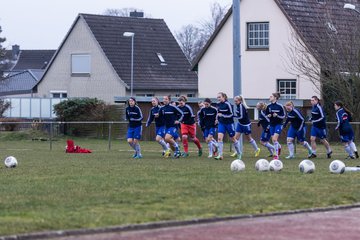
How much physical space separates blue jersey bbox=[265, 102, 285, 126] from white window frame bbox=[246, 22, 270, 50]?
21868mm

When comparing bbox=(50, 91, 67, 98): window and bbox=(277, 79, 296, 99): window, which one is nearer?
bbox=(277, 79, 296, 99): window

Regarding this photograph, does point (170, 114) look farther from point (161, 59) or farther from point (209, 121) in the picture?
point (161, 59)

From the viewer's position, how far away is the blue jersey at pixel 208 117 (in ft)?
91.8

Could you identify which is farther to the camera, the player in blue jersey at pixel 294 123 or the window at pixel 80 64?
the window at pixel 80 64

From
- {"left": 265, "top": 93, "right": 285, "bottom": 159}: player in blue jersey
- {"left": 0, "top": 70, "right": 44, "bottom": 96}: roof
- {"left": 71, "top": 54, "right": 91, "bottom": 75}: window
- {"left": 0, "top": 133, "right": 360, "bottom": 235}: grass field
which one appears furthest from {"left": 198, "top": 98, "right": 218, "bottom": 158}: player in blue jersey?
{"left": 0, "top": 70, "right": 44, "bottom": 96}: roof

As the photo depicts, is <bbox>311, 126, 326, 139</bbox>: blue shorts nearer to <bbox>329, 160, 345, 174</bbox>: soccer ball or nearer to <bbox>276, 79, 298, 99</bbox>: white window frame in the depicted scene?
<bbox>329, 160, 345, 174</bbox>: soccer ball

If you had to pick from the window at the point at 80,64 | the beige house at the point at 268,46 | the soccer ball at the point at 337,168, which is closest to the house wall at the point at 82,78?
the window at the point at 80,64

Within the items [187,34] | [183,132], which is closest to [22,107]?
[183,132]

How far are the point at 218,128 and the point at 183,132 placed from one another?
2.62m

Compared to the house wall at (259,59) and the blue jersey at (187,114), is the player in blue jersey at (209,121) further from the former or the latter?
the house wall at (259,59)

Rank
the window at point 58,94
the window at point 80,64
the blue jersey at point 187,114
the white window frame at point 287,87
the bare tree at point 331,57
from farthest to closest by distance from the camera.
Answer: the window at point 58,94 < the window at point 80,64 < the white window frame at point 287,87 < the bare tree at point 331,57 < the blue jersey at point 187,114

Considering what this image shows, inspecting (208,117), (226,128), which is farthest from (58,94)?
(226,128)

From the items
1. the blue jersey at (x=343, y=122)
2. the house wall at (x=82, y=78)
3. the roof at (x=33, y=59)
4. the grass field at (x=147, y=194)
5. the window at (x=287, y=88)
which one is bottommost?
the grass field at (x=147, y=194)

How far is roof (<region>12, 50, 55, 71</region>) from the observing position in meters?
113
